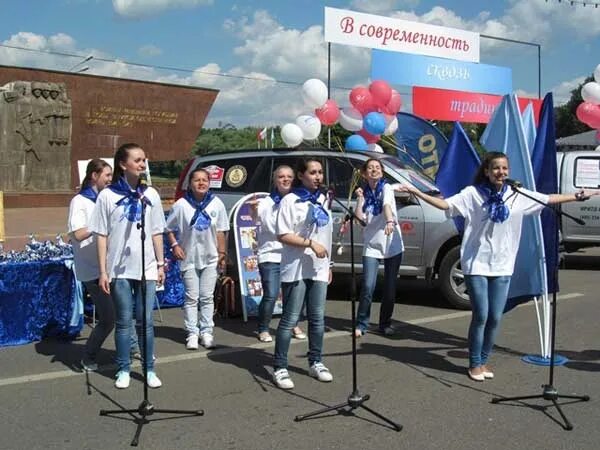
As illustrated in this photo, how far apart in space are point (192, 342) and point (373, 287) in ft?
6.17

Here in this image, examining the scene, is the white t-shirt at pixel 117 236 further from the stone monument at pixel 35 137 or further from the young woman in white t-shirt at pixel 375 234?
the stone monument at pixel 35 137

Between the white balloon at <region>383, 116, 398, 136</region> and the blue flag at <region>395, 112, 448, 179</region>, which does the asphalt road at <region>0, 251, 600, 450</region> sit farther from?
the white balloon at <region>383, 116, 398, 136</region>

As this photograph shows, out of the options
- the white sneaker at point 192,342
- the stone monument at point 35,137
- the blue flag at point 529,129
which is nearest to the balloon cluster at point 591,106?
the blue flag at point 529,129

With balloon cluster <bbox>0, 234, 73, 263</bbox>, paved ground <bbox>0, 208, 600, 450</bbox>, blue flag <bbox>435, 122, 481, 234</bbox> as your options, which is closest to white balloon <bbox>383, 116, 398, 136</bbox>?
paved ground <bbox>0, 208, 600, 450</bbox>

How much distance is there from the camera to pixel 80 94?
106ft

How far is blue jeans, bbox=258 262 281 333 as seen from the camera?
21.4 ft

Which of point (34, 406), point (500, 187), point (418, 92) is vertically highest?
point (418, 92)

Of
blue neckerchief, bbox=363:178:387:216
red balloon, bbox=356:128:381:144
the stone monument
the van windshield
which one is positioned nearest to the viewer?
blue neckerchief, bbox=363:178:387:216

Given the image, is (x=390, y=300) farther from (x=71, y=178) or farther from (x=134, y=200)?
(x=71, y=178)

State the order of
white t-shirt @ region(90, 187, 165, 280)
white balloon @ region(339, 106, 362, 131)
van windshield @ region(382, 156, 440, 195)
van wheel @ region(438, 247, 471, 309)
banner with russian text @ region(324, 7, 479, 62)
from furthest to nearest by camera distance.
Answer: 1. banner with russian text @ region(324, 7, 479, 62)
2. white balloon @ region(339, 106, 362, 131)
3. van windshield @ region(382, 156, 440, 195)
4. van wheel @ region(438, 247, 471, 309)
5. white t-shirt @ region(90, 187, 165, 280)

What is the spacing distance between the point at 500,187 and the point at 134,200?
9.11ft

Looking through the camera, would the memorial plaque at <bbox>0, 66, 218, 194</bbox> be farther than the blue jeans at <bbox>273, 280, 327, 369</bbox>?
Yes

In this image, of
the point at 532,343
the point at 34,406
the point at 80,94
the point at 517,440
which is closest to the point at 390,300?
the point at 532,343

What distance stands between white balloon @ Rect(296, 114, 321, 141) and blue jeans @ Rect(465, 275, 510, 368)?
8.17 metres
